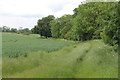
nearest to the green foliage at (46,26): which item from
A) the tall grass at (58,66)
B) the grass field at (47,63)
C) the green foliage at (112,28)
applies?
the grass field at (47,63)

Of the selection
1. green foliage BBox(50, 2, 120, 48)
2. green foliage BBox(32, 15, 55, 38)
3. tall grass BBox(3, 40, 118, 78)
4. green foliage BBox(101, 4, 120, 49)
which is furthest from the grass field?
green foliage BBox(50, 2, 120, 48)

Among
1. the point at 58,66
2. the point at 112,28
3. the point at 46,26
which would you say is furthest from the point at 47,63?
the point at 112,28

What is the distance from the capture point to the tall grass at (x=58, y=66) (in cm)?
208

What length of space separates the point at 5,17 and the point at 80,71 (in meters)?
1.92

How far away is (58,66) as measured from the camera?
2398mm

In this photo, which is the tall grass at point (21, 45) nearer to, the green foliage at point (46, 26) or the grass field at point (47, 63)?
the grass field at point (47, 63)

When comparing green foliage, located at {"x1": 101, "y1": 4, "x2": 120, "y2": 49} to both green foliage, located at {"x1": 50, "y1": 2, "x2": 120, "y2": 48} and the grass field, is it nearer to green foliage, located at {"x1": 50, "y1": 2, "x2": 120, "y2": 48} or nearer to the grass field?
green foliage, located at {"x1": 50, "y1": 2, "x2": 120, "y2": 48}

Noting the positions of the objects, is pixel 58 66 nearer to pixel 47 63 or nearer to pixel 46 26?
pixel 47 63

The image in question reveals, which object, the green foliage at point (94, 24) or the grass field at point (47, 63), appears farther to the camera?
the green foliage at point (94, 24)

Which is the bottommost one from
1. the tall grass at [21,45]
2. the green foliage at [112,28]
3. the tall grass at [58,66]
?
the tall grass at [58,66]

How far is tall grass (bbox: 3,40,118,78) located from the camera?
2.08 meters

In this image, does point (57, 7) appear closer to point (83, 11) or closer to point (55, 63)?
point (55, 63)

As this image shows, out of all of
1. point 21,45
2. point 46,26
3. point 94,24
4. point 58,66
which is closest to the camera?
point 58,66

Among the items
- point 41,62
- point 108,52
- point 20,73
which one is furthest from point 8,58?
point 108,52
